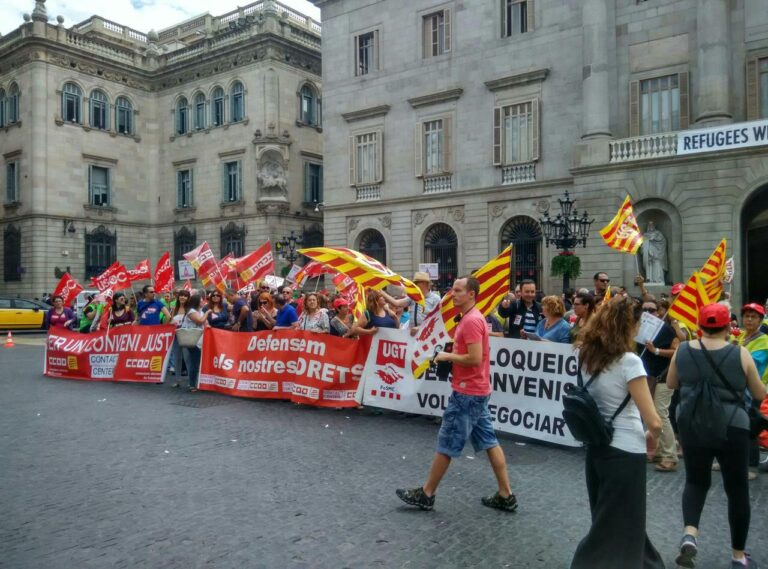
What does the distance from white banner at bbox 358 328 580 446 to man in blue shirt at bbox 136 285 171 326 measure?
5982 mm

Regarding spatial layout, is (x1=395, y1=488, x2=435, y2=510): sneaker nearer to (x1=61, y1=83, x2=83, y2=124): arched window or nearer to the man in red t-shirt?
the man in red t-shirt

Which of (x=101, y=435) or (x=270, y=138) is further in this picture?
(x=270, y=138)

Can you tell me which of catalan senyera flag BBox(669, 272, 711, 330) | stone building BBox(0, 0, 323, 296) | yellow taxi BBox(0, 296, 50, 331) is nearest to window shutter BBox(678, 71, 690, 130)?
catalan senyera flag BBox(669, 272, 711, 330)

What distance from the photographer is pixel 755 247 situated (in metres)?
22.3

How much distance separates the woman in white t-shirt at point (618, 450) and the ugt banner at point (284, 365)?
6.14m

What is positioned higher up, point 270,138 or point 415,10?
point 415,10

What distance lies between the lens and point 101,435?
842 cm

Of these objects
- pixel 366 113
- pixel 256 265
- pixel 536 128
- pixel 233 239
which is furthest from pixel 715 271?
pixel 233 239

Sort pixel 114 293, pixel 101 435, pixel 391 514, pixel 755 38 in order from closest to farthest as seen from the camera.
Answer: pixel 391 514, pixel 101 435, pixel 114 293, pixel 755 38

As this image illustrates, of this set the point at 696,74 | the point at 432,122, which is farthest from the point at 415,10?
the point at 696,74

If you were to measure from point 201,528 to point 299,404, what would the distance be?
213 inches

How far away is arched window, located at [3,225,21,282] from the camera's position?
1516 inches

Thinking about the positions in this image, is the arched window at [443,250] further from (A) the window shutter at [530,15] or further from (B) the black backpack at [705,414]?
(B) the black backpack at [705,414]

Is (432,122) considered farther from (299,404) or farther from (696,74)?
(299,404)
